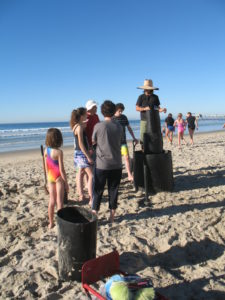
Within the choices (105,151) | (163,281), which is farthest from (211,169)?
(163,281)

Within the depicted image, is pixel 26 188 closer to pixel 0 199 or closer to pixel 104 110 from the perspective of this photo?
pixel 0 199

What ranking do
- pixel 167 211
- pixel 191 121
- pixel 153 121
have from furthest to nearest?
pixel 191 121, pixel 153 121, pixel 167 211

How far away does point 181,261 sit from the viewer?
323 centimetres

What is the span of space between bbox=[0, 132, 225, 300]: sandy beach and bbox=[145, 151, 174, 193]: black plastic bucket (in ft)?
0.56

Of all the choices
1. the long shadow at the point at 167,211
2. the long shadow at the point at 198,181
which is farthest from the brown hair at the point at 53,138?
the long shadow at the point at 198,181

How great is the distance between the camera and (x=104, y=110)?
3871 millimetres

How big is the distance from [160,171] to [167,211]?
35.8 inches

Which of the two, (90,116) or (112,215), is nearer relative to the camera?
(112,215)

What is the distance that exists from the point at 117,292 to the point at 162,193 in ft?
11.0

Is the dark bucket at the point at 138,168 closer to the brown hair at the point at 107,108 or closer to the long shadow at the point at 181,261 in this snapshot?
the brown hair at the point at 107,108

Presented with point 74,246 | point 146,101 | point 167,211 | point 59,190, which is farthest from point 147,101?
point 74,246

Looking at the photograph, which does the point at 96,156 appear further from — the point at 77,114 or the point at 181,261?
the point at 181,261

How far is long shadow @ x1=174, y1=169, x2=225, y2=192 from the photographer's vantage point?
19.6 ft

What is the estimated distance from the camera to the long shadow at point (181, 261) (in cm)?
267
